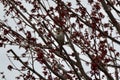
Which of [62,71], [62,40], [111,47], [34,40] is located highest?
[111,47]

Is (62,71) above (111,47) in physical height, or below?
below

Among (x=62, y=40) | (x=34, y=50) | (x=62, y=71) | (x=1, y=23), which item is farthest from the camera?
(x=1, y=23)

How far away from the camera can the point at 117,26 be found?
4895 mm

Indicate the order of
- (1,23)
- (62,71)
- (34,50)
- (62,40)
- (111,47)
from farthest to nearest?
(111,47)
(1,23)
(62,71)
(34,50)
(62,40)

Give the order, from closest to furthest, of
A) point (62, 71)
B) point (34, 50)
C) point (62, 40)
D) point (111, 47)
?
point (62, 40) → point (34, 50) → point (62, 71) → point (111, 47)

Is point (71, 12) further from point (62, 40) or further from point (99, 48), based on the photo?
point (62, 40)

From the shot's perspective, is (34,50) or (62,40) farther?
(34,50)

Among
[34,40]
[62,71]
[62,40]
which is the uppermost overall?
[34,40]

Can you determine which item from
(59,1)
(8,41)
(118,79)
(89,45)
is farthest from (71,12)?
(118,79)

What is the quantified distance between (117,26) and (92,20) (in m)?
0.60

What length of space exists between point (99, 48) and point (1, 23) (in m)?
1.88

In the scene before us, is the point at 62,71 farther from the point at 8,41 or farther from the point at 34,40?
the point at 8,41

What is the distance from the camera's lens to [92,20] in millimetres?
5359

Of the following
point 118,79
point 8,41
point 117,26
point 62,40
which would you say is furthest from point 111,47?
point 62,40
